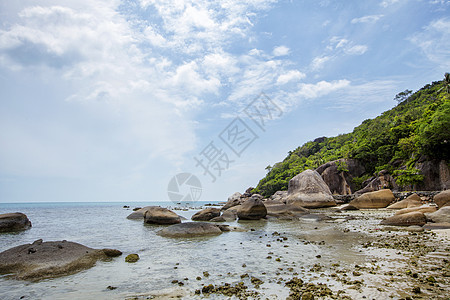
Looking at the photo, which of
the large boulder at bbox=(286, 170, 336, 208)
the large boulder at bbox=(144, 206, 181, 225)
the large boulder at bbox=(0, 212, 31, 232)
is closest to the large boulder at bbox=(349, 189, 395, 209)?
the large boulder at bbox=(286, 170, 336, 208)

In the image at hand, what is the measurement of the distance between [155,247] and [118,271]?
3.04m

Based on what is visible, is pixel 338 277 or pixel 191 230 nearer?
pixel 338 277

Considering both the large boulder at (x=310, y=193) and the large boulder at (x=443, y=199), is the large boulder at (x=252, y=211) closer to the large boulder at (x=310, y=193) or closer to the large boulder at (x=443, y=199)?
the large boulder at (x=443, y=199)

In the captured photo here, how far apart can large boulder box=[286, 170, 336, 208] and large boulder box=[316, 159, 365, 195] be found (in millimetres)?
15288

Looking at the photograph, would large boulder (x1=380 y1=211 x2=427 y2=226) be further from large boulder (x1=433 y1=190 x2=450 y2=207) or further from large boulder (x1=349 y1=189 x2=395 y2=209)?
large boulder (x1=349 y1=189 x2=395 y2=209)

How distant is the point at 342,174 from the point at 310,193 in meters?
18.4

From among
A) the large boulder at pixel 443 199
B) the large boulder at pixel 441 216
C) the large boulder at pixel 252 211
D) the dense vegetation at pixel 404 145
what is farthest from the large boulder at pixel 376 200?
the large boulder at pixel 441 216

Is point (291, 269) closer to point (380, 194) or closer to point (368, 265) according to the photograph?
point (368, 265)

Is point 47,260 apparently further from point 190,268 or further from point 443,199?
point 443,199

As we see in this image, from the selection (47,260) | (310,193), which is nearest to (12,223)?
(47,260)

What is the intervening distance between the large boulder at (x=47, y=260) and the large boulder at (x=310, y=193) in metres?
26.5

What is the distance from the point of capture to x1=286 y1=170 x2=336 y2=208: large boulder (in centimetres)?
3005

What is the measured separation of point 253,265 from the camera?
6395mm

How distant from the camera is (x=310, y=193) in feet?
99.7
